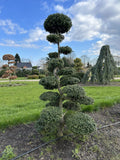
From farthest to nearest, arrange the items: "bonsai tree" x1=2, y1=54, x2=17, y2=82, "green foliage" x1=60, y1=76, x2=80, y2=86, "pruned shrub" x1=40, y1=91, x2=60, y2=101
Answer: "bonsai tree" x1=2, y1=54, x2=17, y2=82 → "green foliage" x1=60, y1=76, x2=80, y2=86 → "pruned shrub" x1=40, y1=91, x2=60, y2=101

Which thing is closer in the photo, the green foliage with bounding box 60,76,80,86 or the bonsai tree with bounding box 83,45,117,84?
the green foliage with bounding box 60,76,80,86

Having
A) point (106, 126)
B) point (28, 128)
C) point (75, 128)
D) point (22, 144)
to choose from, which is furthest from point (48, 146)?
point (106, 126)

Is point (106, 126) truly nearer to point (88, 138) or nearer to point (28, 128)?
point (88, 138)

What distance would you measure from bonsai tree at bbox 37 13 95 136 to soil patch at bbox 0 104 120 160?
0.81 ft

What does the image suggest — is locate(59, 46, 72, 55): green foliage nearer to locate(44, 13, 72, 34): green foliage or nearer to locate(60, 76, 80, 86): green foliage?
locate(44, 13, 72, 34): green foliage

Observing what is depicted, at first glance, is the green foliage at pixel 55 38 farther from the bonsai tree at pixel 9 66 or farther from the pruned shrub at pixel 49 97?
the bonsai tree at pixel 9 66

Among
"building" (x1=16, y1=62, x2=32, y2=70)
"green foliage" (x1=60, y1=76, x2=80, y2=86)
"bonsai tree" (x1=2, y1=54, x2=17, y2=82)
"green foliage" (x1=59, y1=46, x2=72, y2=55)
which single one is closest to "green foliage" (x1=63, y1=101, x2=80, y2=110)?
"green foliage" (x1=60, y1=76, x2=80, y2=86)

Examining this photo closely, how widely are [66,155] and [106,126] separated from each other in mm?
1166

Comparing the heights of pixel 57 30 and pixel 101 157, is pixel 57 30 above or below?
above

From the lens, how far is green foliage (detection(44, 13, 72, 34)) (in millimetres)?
1826

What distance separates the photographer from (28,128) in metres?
2.14

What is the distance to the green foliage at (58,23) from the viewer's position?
1826 mm

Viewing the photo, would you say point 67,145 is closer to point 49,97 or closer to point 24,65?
point 49,97

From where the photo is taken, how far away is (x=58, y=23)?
6.07 ft
